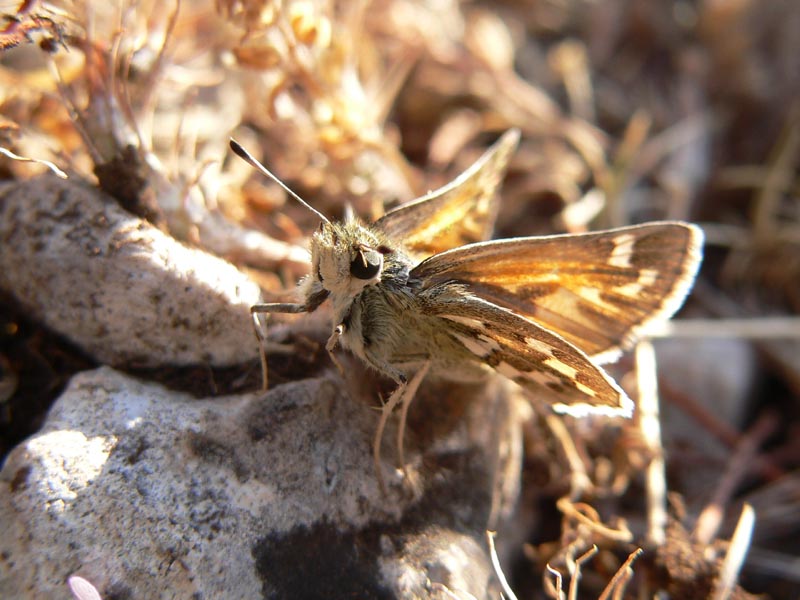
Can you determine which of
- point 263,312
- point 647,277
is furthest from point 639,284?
point 263,312

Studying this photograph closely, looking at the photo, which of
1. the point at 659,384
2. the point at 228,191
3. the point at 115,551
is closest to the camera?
the point at 115,551

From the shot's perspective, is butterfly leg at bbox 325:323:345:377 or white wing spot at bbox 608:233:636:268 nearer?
butterfly leg at bbox 325:323:345:377

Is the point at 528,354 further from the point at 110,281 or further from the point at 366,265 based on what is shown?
the point at 110,281

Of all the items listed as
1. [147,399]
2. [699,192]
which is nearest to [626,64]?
[699,192]

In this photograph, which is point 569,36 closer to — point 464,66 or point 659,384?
point 464,66

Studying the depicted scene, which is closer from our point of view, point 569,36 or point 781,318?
point 781,318

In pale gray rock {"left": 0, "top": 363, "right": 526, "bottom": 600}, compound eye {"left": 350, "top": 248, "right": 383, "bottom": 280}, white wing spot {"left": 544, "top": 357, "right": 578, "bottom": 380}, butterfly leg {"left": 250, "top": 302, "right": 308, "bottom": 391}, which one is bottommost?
pale gray rock {"left": 0, "top": 363, "right": 526, "bottom": 600}

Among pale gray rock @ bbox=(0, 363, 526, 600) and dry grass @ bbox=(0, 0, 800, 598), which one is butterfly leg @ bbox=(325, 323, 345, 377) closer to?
pale gray rock @ bbox=(0, 363, 526, 600)

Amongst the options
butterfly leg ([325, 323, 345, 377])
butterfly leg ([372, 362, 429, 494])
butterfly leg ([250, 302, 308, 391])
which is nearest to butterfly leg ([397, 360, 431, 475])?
butterfly leg ([372, 362, 429, 494])
